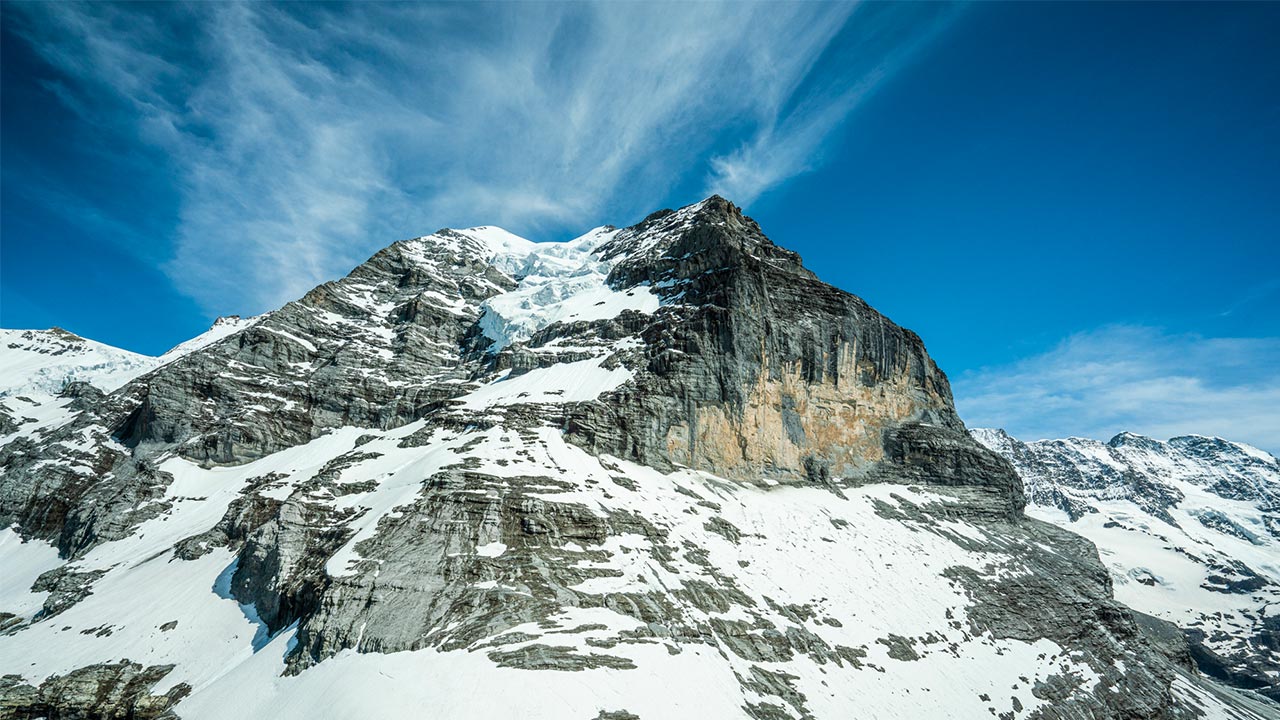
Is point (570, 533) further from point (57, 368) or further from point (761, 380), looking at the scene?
point (57, 368)

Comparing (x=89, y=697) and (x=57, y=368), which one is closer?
(x=89, y=697)

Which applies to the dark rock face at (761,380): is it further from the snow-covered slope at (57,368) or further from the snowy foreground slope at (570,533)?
the snow-covered slope at (57,368)

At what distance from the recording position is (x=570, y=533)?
41.3 meters

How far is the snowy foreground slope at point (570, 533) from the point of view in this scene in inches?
1276

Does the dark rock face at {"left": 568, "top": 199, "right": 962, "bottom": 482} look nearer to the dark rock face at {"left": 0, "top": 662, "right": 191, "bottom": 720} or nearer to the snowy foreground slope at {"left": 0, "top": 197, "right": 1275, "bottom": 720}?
the snowy foreground slope at {"left": 0, "top": 197, "right": 1275, "bottom": 720}

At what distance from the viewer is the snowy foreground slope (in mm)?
Answer: 32406

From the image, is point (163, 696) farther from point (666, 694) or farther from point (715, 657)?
point (715, 657)

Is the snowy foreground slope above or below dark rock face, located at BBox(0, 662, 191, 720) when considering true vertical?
above

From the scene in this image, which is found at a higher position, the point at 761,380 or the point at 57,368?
the point at 761,380

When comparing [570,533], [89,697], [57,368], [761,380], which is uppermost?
[761,380]

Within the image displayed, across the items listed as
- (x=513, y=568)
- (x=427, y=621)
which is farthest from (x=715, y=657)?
(x=427, y=621)

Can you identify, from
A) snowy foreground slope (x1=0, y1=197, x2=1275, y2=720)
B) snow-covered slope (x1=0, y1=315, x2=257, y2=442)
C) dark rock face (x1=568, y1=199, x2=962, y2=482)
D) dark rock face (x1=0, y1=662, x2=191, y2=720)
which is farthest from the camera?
snow-covered slope (x1=0, y1=315, x2=257, y2=442)

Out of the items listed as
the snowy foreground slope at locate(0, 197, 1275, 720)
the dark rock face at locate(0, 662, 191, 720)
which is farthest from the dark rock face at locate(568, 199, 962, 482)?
the dark rock face at locate(0, 662, 191, 720)

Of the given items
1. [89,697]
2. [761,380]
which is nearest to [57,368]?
[89,697]
